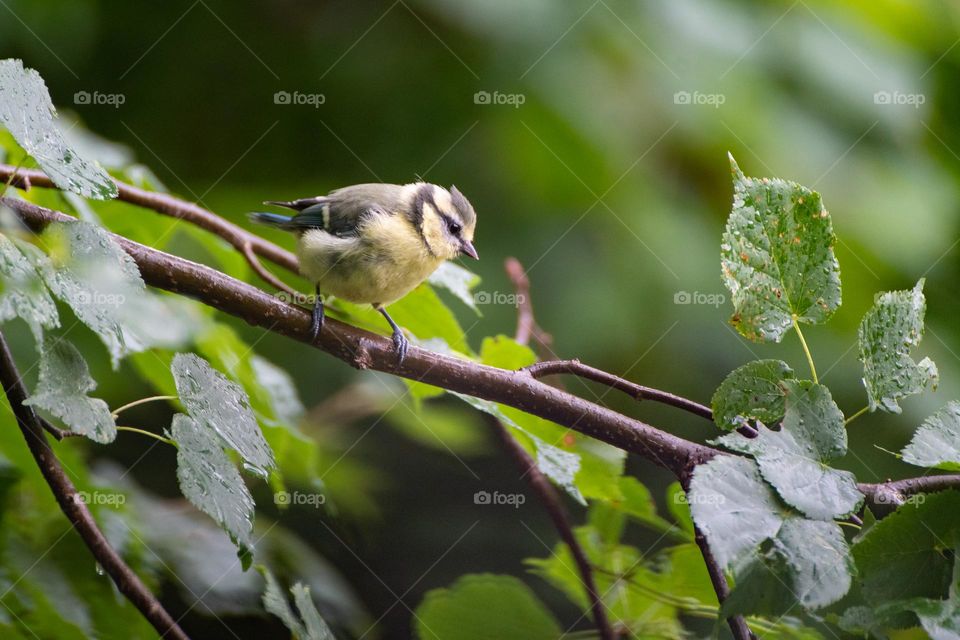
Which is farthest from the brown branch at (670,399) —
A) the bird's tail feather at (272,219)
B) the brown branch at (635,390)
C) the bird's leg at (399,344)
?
the bird's tail feather at (272,219)

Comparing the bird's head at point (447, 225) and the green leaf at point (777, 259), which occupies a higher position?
the green leaf at point (777, 259)

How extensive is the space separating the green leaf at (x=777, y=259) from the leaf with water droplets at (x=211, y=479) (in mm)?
342

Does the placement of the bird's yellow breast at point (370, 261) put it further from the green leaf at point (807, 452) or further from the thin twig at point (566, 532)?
the green leaf at point (807, 452)

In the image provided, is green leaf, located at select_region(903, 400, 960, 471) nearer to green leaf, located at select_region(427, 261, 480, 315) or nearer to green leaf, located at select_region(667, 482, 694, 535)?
green leaf, located at select_region(667, 482, 694, 535)

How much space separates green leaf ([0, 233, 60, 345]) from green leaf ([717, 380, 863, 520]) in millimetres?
401

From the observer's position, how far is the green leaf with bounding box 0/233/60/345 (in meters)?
0.47

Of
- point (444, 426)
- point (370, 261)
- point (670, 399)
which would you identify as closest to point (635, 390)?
point (670, 399)

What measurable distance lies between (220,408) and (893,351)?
44 cm

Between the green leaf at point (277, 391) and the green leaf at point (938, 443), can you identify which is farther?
the green leaf at point (277, 391)

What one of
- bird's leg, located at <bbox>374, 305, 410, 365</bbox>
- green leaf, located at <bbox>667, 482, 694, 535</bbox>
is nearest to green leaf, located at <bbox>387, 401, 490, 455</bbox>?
bird's leg, located at <bbox>374, 305, 410, 365</bbox>

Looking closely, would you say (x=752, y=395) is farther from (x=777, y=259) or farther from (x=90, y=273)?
(x=90, y=273)

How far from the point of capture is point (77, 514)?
597 mm

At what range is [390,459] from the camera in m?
1.57

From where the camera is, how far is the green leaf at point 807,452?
0.50 metres
